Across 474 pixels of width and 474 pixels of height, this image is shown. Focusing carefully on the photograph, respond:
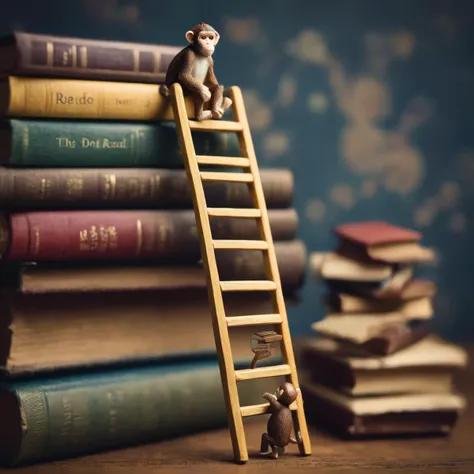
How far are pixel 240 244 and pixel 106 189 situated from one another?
38cm

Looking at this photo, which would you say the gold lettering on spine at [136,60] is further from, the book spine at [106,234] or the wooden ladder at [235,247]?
the book spine at [106,234]

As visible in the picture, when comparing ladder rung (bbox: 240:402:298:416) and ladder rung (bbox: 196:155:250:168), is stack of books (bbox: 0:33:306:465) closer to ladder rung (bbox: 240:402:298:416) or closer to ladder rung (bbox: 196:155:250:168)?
ladder rung (bbox: 196:155:250:168)

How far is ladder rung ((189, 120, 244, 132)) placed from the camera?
7.34 feet

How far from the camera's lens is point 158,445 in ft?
7.15

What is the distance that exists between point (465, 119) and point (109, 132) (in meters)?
1.61

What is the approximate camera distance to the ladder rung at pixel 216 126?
2.24 m

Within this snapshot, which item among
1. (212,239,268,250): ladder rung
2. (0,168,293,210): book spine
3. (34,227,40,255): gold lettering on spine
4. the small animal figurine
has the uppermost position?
(0,168,293,210): book spine

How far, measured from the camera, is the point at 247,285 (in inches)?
83.1

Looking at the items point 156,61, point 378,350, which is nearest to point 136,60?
point 156,61

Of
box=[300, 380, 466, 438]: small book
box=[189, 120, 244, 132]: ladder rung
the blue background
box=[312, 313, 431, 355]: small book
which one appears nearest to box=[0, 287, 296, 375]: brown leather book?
box=[312, 313, 431, 355]: small book

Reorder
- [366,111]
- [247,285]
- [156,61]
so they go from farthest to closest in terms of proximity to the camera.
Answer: [366,111], [156,61], [247,285]

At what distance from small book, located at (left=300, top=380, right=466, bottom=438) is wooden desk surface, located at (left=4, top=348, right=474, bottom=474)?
4 cm

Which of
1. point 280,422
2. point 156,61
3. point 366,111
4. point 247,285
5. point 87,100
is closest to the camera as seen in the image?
point 280,422

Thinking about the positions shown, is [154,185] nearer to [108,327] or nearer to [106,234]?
[106,234]
